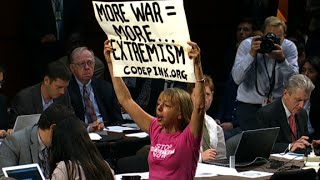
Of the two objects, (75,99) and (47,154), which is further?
(75,99)

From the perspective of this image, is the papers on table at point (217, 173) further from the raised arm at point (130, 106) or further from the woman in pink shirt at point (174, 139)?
the woman in pink shirt at point (174, 139)

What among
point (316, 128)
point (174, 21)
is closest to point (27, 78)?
point (316, 128)

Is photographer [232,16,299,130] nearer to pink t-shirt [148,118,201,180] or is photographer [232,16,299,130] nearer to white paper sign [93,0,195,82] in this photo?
white paper sign [93,0,195,82]

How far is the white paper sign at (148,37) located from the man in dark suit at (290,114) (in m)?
2.59

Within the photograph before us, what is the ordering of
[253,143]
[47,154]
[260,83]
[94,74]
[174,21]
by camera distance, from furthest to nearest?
[94,74], [260,83], [253,143], [47,154], [174,21]

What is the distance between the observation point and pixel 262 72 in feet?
36.8

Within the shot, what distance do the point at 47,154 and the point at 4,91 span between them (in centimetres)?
543

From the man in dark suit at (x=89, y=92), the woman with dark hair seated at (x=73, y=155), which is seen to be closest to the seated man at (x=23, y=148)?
the woman with dark hair seated at (x=73, y=155)

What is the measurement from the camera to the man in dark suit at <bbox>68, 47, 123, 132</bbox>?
448 inches

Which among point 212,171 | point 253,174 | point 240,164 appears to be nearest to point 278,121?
point 240,164

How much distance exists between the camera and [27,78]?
1363 cm

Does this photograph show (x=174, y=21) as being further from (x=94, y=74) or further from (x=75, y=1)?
(x=75, y=1)

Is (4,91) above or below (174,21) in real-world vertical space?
below

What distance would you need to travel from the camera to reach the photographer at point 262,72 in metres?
11.1
